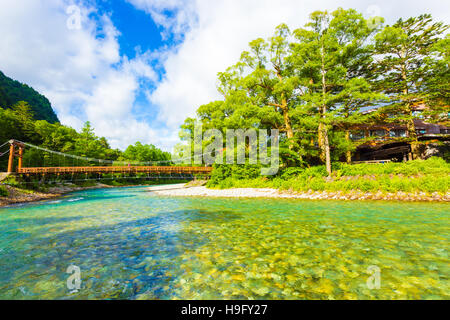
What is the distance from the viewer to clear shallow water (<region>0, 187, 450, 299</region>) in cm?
332

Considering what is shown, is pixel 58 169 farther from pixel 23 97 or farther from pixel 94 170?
pixel 23 97

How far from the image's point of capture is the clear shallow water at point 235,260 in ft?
10.9

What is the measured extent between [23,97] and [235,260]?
12460 centimetres

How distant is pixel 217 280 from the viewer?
3709 millimetres

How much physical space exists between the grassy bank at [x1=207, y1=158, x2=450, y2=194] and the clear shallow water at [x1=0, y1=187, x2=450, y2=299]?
7.01 metres

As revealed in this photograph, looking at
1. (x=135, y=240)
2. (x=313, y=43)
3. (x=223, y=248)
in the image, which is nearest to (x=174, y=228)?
(x=135, y=240)

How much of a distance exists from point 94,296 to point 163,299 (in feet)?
4.12

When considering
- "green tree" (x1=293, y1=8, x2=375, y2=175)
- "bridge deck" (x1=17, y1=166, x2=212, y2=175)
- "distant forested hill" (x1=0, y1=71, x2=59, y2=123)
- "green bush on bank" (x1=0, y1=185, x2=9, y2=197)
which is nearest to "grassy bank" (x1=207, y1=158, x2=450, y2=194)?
"green tree" (x1=293, y1=8, x2=375, y2=175)

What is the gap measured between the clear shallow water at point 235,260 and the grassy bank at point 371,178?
7.01 m

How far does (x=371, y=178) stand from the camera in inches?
613

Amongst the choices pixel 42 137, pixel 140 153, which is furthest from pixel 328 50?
pixel 140 153

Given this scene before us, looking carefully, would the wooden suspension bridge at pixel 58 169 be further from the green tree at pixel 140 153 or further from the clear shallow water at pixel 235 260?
the green tree at pixel 140 153

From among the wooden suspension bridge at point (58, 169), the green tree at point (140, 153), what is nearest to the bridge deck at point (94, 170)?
the wooden suspension bridge at point (58, 169)
